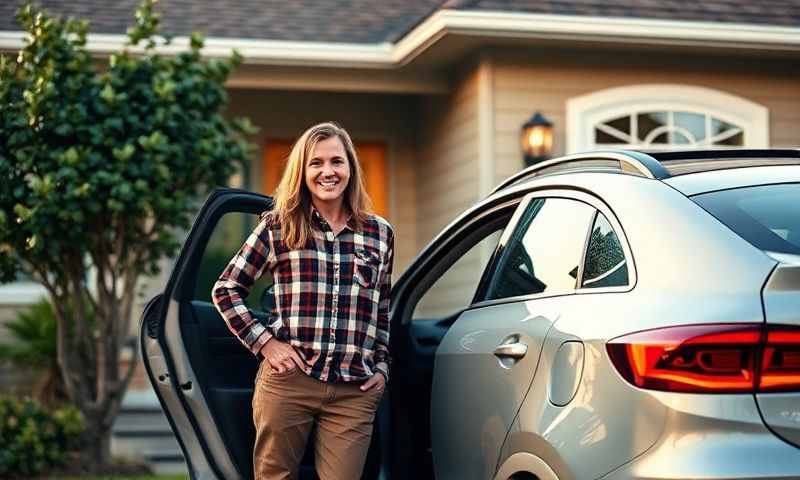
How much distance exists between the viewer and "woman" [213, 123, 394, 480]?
401 cm

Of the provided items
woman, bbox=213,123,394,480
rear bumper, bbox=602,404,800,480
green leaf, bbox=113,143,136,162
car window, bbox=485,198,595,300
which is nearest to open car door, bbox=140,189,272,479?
woman, bbox=213,123,394,480

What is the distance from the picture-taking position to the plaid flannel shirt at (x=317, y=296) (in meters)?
4.01

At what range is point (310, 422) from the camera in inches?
161

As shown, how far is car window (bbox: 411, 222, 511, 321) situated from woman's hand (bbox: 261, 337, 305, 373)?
562 cm

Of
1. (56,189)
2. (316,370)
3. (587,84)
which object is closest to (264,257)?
(316,370)

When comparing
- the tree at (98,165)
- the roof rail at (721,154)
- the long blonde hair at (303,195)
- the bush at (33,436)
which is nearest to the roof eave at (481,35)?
the tree at (98,165)

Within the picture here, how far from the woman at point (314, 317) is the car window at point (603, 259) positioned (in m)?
0.90

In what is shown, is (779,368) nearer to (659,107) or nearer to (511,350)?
(511,350)

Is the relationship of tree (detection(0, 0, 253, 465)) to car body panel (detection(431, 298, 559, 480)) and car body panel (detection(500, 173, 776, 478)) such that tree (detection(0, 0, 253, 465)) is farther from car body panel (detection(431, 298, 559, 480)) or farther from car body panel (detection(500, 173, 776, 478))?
car body panel (detection(500, 173, 776, 478))

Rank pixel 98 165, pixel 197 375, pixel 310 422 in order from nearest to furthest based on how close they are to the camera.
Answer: pixel 310 422
pixel 197 375
pixel 98 165

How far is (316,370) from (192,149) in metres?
4.82

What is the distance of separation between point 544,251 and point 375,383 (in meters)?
0.77

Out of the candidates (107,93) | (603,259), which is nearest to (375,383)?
(603,259)

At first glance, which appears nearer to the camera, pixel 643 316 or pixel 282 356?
pixel 643 316
